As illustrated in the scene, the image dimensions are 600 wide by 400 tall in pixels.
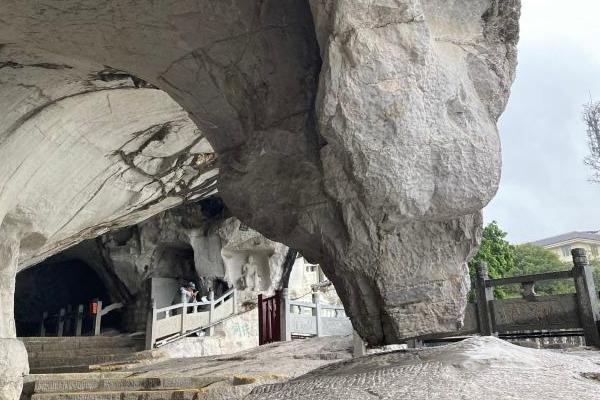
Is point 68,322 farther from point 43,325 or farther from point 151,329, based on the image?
point 151,329

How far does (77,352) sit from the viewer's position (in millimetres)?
9414

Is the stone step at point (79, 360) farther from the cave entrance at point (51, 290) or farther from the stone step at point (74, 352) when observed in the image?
the cave entrance at point (51, 290)

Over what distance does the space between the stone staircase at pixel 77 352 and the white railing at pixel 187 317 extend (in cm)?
39

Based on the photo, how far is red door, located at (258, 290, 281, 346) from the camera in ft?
30.9

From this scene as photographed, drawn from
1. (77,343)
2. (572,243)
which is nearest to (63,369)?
(77,343)

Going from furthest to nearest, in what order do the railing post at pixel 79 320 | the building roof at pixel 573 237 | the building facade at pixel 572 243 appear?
the building roof at pixel 573 237, the building facade at pixel 572 243, the railing post at pixel 79 320

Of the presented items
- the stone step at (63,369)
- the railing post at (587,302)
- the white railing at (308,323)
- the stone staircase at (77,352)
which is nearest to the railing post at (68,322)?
the stone staircase at (77,352)

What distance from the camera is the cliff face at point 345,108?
2.53 metres

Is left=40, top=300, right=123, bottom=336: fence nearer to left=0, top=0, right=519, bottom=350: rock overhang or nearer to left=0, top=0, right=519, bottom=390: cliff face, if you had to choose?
left=0, top=0, right=519, bottom=390: cliff face

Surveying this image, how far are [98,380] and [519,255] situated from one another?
69.7 ft

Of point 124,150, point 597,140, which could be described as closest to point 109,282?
point 124,150

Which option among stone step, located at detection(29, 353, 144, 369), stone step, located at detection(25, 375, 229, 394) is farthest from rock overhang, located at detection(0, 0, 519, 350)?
stone step, located at detection(29, 353, 144, 369)

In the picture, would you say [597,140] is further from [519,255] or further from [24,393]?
[24,393]

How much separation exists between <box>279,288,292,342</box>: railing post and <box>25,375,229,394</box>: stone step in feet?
13.1
